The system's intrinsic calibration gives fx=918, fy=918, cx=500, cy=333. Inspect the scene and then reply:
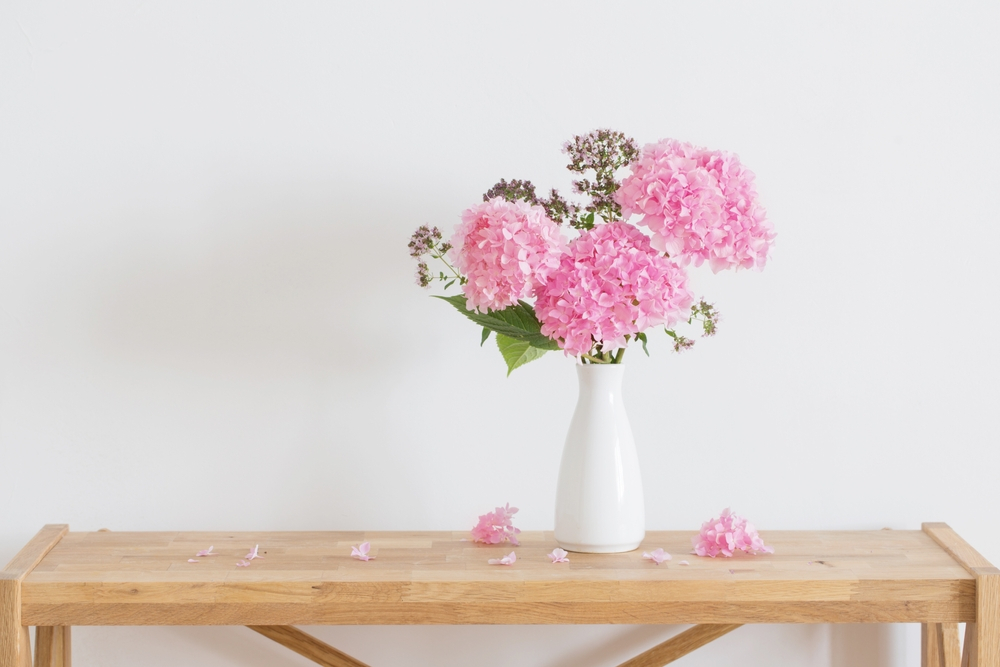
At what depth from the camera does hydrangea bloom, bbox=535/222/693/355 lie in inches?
39.7

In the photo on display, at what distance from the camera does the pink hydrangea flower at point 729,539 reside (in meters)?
1.13

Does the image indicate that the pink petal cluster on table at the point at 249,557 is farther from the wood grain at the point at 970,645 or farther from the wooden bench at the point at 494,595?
the wood grain at the point at 970,645

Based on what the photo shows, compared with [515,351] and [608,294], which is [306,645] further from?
[608,294]

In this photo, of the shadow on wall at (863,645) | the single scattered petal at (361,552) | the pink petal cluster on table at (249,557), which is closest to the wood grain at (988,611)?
the shadow on wall at (863,645)

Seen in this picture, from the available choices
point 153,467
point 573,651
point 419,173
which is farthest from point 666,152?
point 153,467

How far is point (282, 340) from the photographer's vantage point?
4.39ft

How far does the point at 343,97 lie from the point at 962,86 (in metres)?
0.91

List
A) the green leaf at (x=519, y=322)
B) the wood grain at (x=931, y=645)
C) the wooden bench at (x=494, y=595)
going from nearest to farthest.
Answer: the wooden bench at (x=494, y=595), the green leaf at (x=519, y=322), the wood grain at (x=931, y=645)

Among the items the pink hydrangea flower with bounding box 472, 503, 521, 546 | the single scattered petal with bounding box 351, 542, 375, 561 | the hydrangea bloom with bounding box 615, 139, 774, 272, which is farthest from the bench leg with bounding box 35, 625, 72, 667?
the hydrangea bloom with bounding box 615, 139, 774, 272

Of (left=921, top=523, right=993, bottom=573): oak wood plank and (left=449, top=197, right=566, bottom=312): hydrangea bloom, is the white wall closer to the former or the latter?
(left=921, top=523, right=993, bottom=573): oak wood plank

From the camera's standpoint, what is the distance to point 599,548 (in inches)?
44.6

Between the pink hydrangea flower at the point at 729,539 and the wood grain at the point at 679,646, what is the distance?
0.18 meters

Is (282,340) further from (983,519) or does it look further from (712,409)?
(983,519)

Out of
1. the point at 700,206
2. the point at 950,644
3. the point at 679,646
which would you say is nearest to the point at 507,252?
the point at 700,206
